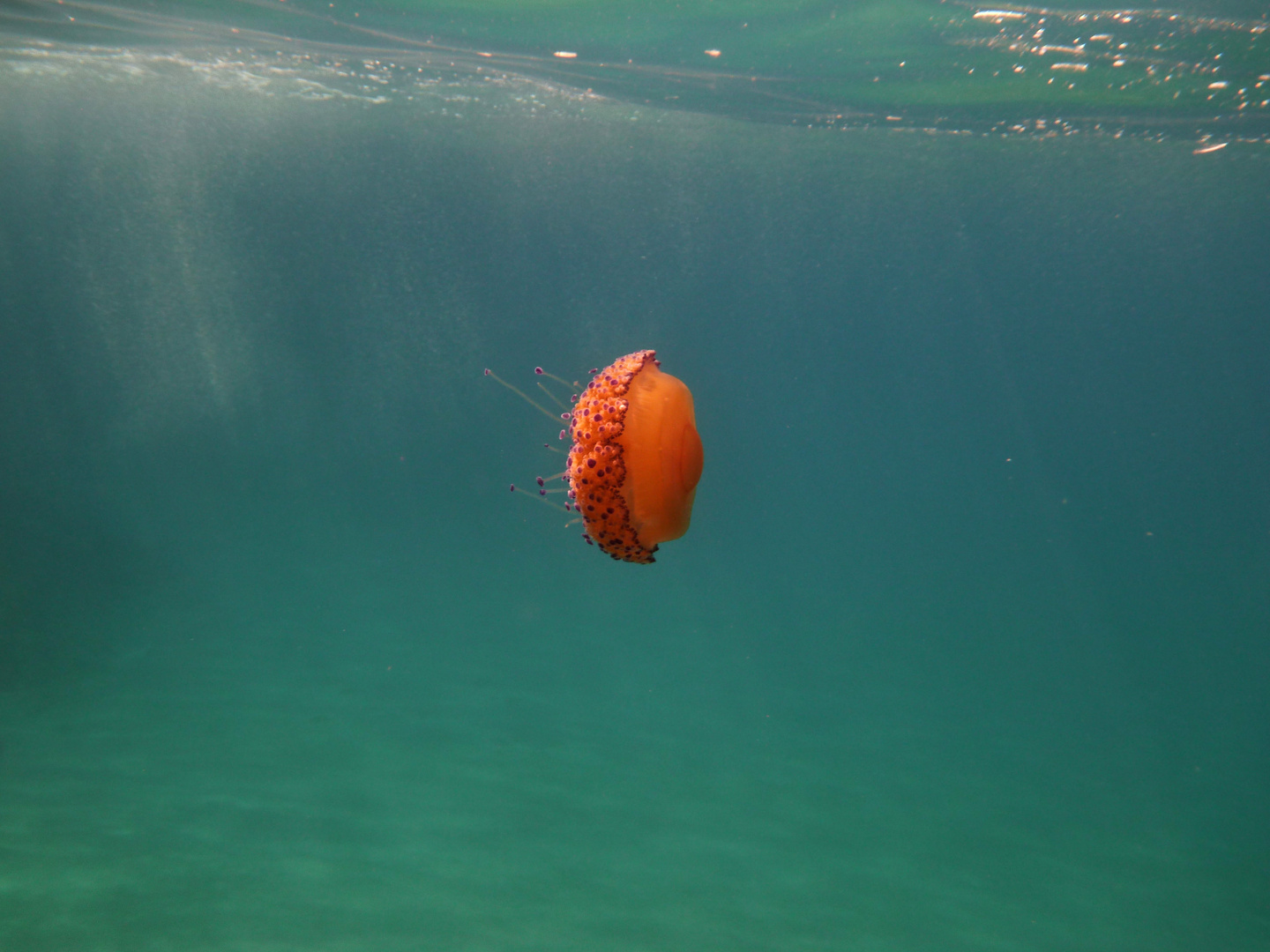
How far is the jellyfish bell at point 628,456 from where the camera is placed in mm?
2514

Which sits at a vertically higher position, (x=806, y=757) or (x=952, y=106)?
(x=952, y=106)

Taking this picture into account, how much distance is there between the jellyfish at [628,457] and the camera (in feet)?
8.25

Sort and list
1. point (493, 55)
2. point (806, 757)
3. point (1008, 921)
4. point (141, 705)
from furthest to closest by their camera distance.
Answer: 1. point (493, 55)
2. point (806, 757)
3. point (141, 705)
4. point (1008, 921)

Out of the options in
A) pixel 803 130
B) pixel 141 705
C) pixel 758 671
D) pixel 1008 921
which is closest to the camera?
pixel 1008 921

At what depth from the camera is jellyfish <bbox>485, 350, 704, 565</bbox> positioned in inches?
99.0

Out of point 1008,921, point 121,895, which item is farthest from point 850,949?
point 121,895

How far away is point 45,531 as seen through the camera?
13.2 m

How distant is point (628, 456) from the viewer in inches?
100.0

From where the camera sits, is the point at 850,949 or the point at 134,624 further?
the point at 134,624

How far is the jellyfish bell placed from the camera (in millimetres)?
2514

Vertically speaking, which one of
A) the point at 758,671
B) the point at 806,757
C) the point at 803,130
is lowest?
the point at 758,671

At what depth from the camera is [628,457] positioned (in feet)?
8.34

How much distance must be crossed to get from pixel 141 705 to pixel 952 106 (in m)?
14.9

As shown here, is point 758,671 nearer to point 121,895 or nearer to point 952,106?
point 121,895
